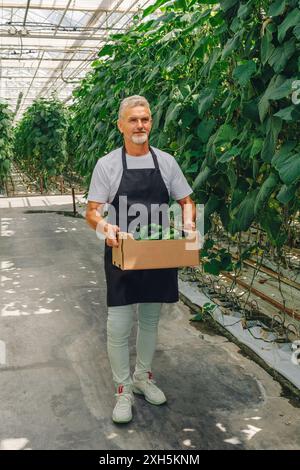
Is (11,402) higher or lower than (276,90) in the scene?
lower

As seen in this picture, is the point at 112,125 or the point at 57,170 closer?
the point at 112,125

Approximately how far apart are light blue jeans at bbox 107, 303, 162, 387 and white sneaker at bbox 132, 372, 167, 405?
13 cm

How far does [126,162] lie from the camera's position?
242 cm

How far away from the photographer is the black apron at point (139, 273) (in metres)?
2.38

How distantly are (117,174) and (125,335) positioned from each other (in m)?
0.75

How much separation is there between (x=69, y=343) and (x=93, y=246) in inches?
131

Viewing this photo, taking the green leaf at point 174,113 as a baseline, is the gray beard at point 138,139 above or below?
below

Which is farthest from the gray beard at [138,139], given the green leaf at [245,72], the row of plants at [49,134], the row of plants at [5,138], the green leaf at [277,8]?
the row of plants at [49,134]

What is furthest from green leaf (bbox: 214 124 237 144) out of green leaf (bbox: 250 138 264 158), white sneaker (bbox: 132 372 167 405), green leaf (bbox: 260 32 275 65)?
white sneaker (bbox: 132 372 167 405)

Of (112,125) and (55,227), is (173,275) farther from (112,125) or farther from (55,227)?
(55,227)

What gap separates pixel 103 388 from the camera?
2777mm

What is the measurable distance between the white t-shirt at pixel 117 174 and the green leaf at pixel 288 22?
750mm

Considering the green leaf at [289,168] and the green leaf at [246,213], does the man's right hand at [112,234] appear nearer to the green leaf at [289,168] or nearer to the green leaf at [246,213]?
the green leaf at [246,213]
